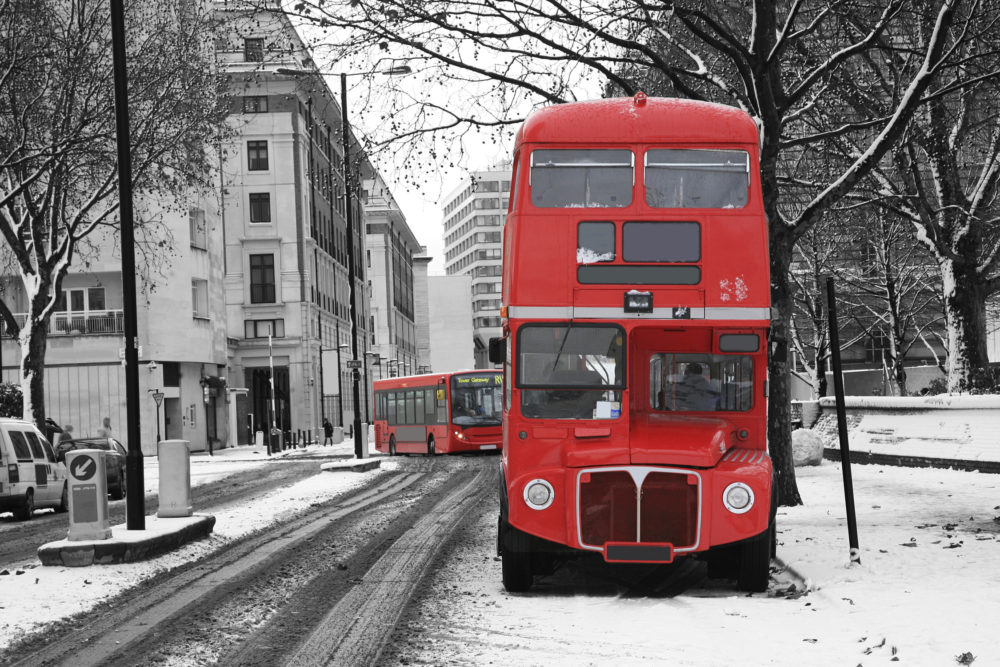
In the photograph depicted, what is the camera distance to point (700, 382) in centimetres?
1143

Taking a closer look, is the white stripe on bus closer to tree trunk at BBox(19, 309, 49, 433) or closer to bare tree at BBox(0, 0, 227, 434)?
bare tree at BBox(0, 0, 227, 434)

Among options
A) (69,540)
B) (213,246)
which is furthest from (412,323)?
(69,540)

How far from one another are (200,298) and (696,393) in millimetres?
49218

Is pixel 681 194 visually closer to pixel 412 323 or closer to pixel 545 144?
pixel 545 144

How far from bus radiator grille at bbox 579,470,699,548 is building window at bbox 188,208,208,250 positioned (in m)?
48.7

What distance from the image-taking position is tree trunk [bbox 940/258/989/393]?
80.2 feet

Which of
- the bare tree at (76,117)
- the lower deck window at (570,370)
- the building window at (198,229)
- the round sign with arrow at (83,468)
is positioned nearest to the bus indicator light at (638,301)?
the lower deck window at (570,370)

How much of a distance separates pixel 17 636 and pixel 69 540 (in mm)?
4769

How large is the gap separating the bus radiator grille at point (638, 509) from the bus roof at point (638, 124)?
295 cm

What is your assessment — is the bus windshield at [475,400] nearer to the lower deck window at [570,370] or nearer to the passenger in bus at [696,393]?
the passenger in bus at [696,393]

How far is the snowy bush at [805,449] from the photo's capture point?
25469mm

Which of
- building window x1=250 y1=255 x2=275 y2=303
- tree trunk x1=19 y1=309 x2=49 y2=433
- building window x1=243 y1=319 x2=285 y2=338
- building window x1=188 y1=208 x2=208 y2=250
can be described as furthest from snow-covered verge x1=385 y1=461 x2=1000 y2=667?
building window x1=250 y1=255 x2=275 y2=303

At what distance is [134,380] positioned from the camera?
15.4m

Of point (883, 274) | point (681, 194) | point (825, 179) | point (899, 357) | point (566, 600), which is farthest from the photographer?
point (883, 274)
